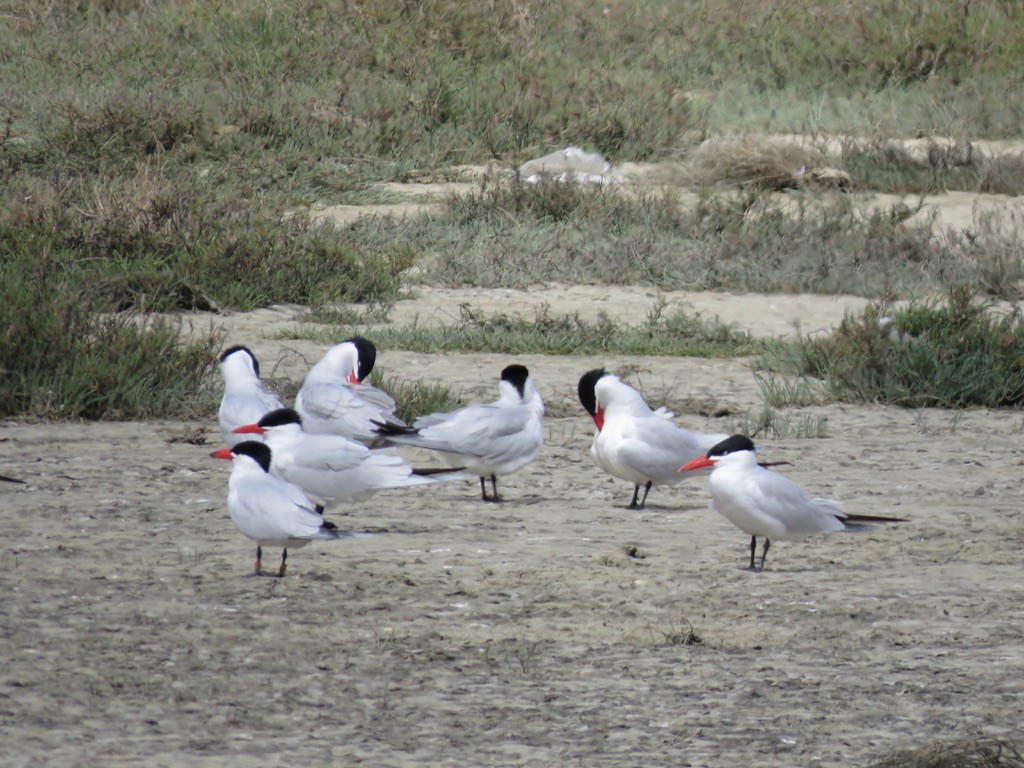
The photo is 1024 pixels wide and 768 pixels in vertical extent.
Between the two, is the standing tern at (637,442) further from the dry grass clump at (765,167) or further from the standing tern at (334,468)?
the dry grass clump at (765,167)

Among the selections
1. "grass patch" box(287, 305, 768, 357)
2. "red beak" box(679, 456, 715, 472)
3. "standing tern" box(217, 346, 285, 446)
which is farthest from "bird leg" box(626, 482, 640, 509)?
"grass patch" box(287, 305, 768, 357)

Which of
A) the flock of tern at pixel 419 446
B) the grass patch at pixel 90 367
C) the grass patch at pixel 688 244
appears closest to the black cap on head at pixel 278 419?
the flock of tern at pixel 419 446

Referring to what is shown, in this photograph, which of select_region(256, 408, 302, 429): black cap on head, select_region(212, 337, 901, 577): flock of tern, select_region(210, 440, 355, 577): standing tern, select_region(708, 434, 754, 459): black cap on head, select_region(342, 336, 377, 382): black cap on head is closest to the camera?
select_region(210, 440, 355, 577): standing tern

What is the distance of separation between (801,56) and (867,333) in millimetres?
10239

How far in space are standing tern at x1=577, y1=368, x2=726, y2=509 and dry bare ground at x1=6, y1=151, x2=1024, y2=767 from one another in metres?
0.20

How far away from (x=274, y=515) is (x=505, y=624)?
813 mm

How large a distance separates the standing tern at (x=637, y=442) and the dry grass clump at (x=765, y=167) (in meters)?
8.01

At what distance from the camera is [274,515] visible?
214 inches

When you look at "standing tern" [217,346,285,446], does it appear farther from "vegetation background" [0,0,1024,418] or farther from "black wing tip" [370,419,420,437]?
"vegetation background" [0,0,1024,418]

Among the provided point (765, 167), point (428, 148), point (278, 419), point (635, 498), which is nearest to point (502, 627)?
point (278, 419)

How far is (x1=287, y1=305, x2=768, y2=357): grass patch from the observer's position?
10.5 metres

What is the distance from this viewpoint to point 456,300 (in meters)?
12.0

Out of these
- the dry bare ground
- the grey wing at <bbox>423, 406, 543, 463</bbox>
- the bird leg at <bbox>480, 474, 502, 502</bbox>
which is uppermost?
the grey wing at <bbox>423, 406, 543, 463</bbox>

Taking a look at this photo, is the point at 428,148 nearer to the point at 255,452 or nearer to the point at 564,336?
the point at 564,336
